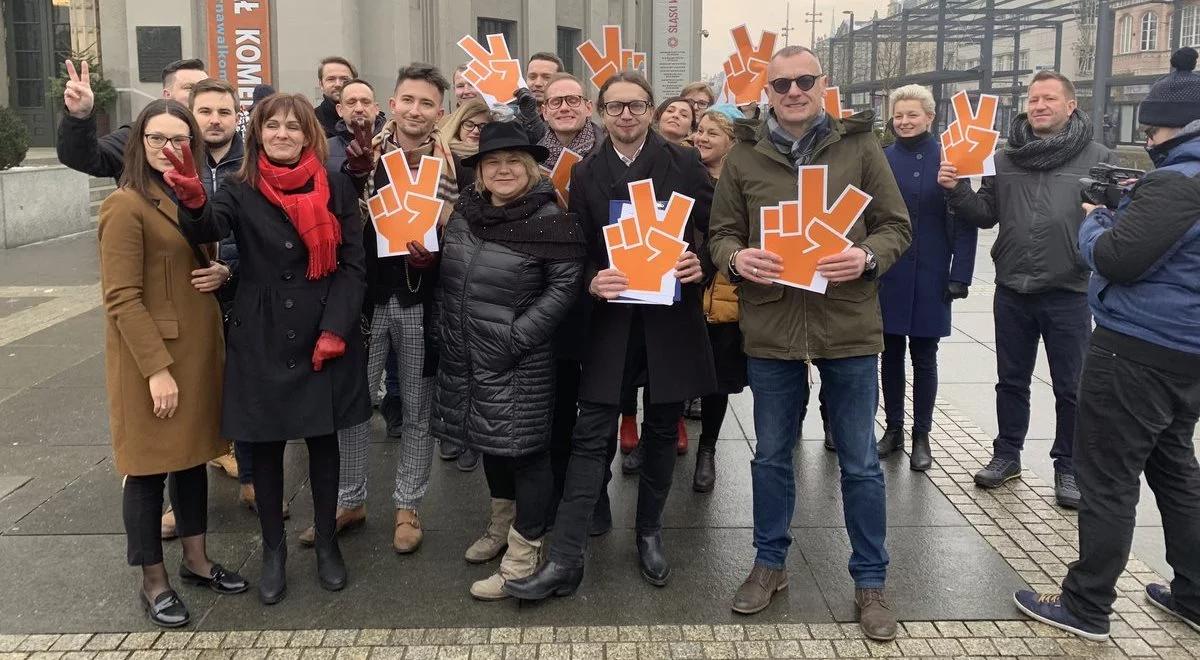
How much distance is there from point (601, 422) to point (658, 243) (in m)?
0.80

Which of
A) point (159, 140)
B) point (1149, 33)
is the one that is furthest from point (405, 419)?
point (1149, 33)

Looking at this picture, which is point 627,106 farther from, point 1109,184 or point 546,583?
point 546,583

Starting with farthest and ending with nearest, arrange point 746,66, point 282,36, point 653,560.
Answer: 1. point 282,36
2. point 746,66
3. point 653,560

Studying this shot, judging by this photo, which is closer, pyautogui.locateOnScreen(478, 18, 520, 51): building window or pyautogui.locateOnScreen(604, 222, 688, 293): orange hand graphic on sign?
pyautogui.locateOnScreen(604, 222, 688, 293): orange hand graphic on sign

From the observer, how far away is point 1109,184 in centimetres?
374

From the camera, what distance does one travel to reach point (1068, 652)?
12.1 feet

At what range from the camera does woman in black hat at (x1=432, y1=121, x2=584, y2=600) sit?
4008mm

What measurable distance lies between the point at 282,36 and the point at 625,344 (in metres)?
15.0

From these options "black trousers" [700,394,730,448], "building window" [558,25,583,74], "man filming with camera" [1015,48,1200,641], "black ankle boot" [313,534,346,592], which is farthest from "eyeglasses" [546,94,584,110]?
"building window" [558,25,583,74]

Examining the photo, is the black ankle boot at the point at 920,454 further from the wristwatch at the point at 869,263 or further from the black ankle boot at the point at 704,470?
the wristwatch at the point at 869,263

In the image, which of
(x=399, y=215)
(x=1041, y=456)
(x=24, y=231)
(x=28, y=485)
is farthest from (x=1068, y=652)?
(x=24, y=231)

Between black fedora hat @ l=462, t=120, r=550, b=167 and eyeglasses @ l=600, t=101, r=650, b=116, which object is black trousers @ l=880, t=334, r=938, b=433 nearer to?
eyeglasses @ l=600, t=101, r=650, b=116

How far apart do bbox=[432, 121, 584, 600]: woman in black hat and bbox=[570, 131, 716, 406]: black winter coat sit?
0.19 m

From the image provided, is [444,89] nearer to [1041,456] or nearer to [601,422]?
[601,422]
